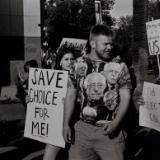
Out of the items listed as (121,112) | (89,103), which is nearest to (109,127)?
(121,112)

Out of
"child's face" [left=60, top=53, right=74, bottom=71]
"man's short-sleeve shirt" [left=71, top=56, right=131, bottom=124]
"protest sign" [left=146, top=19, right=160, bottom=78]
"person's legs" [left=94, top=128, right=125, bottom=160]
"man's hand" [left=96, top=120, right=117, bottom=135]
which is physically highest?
"protest sign" [left=146, top=19, right=160, bottom=78]

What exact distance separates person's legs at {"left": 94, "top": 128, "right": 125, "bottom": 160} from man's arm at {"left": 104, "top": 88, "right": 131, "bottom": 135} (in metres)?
0.10

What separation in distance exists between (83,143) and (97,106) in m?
0.36

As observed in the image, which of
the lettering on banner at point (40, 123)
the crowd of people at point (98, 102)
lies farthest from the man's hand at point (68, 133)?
the lettering on banner at point (40, 123)

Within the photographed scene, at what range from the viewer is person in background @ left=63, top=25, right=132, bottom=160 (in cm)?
420

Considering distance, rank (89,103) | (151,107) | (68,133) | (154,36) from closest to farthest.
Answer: (89,103), (68,133), (151,107), (154,36)

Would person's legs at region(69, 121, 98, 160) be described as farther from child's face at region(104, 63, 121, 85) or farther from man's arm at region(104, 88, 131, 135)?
child's face at region(104, 63, 121, 85)

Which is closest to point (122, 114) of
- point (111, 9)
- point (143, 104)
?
point (143, 104)

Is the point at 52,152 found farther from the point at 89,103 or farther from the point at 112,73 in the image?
the point at 112,73

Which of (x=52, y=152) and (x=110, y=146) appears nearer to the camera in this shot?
(x=110, y=146)

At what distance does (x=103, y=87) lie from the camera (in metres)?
4.20

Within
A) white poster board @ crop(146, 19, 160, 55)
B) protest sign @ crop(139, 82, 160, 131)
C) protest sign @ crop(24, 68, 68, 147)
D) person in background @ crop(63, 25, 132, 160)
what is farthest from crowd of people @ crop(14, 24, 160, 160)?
white poster board @ crop(146, 19, 160, 55)

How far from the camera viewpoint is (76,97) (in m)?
4.42

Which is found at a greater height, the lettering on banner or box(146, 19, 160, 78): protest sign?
box(146, 19, 160, 78): protest sign
